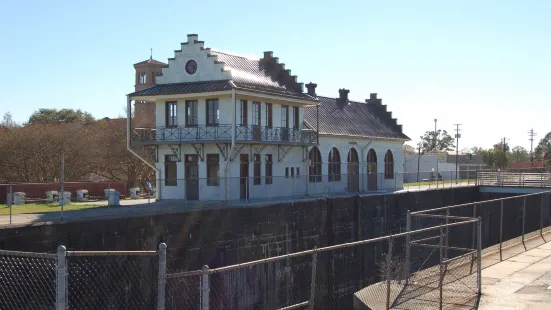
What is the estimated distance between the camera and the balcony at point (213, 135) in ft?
101

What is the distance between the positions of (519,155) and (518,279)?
141m

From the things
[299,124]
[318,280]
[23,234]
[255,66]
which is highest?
[255,66]

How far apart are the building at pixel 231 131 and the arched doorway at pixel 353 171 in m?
0.90

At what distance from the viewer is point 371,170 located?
4344 cm

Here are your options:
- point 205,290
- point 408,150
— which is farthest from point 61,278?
point 408,150

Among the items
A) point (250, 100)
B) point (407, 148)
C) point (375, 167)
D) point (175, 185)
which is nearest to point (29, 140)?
point (175, 185)

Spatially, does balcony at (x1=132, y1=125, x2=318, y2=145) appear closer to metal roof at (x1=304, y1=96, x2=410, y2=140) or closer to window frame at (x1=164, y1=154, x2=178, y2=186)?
window frame at (x1=164, y1=154, x2=178, y2=186)

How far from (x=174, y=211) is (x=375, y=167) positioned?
25.5 metres

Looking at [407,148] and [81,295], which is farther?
[407,148]

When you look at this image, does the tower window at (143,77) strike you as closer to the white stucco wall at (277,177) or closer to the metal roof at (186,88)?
the white stucco wall at (277,177)

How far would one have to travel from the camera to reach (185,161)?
32.3 m

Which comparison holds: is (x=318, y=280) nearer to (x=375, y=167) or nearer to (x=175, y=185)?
(x=175, y=185)

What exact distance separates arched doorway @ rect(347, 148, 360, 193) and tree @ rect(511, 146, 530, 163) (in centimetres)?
10235

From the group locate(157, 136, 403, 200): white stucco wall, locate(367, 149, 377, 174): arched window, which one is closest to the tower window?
locate(367, 149, 377, 174): arched window
